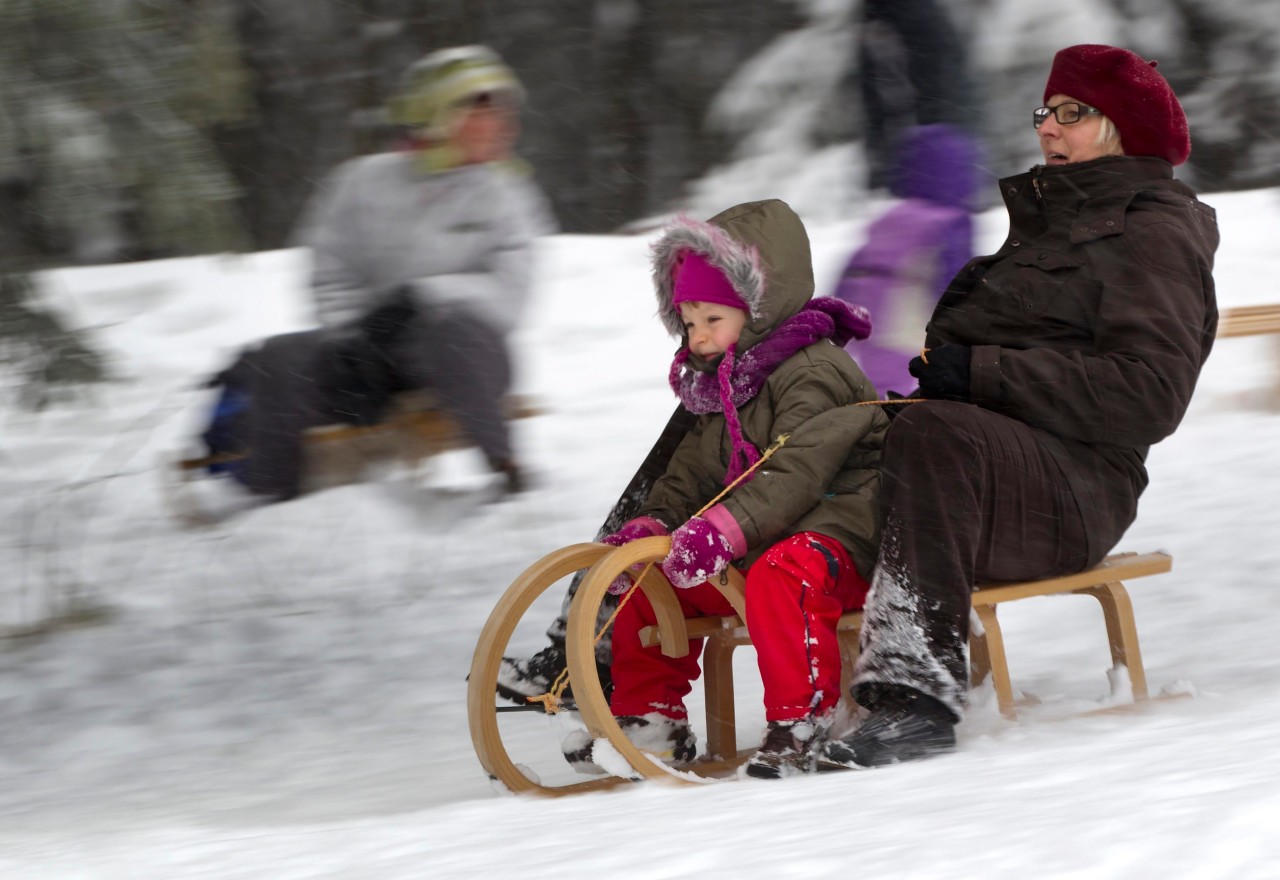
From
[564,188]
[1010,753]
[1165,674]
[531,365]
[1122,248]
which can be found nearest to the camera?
[1010,753]

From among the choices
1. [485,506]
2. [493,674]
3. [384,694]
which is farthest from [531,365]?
[493,674]

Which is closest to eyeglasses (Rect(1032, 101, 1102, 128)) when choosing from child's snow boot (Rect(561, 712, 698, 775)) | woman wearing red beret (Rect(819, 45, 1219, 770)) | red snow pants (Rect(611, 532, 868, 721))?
woman wearing red beret (Rect(819, 45, 1219, 770))

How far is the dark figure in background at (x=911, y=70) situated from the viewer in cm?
551

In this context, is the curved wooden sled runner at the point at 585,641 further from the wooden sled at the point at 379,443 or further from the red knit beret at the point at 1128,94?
the wooden sled at the point at 379,443

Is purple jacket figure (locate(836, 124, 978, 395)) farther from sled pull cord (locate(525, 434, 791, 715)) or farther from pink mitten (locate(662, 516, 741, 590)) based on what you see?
pink mitten (locate(662, 516, 741, 590))

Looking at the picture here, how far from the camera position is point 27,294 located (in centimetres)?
407

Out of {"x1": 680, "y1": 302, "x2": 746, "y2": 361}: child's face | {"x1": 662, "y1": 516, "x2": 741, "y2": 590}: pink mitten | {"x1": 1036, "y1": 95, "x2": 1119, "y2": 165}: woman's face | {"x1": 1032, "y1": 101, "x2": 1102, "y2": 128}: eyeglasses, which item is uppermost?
{"x1": 1032, "y1": 101, "x2": 1102, "y2": 128}: eyeglasses

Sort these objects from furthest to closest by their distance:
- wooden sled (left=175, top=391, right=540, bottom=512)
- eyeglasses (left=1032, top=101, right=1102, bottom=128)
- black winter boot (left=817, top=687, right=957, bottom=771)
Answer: wooden sled (left=175, top=391, right=540, bottom=512) → eyeglasses (left=1032, top=101, right=1102, bottom=128) → black winter boot (left=817, top=687, right=957, bottom=771)

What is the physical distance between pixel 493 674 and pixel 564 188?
6.71 metres

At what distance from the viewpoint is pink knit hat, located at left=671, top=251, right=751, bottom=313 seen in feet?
10.4

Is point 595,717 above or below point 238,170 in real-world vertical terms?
below

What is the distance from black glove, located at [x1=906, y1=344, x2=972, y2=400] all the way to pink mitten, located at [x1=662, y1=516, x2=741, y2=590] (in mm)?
503

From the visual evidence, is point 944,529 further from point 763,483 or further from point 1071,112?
point 1071,112

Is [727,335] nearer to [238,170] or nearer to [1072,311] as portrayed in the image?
[1072,311]
